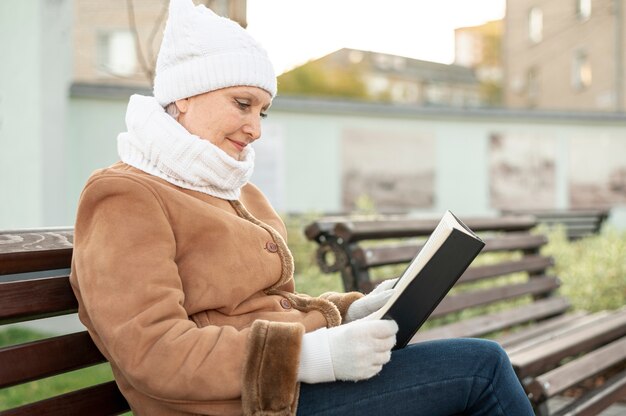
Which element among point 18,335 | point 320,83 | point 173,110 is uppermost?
point 320,83

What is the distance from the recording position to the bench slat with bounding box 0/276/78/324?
6.10ft

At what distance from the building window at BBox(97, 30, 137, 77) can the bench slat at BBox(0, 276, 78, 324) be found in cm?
2197

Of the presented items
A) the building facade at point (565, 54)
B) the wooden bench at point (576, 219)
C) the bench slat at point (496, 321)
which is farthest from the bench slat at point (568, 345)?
the building facade at point (565, 54)

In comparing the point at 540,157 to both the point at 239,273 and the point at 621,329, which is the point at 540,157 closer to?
the point at 621,329

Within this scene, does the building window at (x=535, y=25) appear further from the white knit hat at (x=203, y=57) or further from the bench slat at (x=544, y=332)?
the white knit hat at (x=203, y=57)

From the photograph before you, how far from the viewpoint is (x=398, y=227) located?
400 centimetres

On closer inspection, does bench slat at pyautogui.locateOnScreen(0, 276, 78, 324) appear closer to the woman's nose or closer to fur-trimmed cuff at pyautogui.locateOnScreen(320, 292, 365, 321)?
the woman's nose

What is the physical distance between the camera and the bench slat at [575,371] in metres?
3.10

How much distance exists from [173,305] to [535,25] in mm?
34518

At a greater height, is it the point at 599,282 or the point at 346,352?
the point at 346,352

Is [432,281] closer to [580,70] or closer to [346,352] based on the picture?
[346,352]

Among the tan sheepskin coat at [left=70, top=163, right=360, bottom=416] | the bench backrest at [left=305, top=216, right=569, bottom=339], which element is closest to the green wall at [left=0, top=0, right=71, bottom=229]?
the bench backrest at [left=305, top=216, right=569, bottom=339]

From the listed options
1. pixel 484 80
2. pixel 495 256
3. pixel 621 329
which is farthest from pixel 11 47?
pixel 484 80

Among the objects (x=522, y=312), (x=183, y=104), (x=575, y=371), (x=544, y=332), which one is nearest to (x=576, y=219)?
(x=522, y=312)
